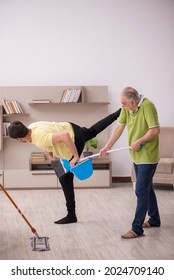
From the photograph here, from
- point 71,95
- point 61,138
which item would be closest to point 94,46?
point 71,95

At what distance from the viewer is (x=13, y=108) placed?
8.45m

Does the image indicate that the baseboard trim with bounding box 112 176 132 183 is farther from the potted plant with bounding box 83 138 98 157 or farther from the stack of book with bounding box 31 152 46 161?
the stack of book with bounding box 31 152 46 161

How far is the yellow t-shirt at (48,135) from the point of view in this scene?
5.00 meters

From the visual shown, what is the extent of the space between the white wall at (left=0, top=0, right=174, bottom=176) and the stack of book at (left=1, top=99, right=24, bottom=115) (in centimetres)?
37

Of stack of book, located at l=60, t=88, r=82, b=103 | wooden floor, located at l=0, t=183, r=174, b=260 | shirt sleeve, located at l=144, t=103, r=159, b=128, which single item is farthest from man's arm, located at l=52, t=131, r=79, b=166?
stack of book, located at l=60, t=88, r=82, b=103

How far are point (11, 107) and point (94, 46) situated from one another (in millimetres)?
1596

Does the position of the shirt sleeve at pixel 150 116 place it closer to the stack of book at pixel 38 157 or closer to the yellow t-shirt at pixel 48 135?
the yellow t-shirt at pixel 48 135

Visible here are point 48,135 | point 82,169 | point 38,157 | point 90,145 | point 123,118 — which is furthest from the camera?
point 90,145

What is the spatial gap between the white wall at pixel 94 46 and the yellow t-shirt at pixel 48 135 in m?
3.47

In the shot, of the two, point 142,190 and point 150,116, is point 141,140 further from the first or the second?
point 142,190

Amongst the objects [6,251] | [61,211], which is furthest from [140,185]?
[61,211]

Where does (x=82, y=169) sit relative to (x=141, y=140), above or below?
below

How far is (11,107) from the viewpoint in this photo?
845cm

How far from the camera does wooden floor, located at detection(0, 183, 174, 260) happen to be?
4645mm
